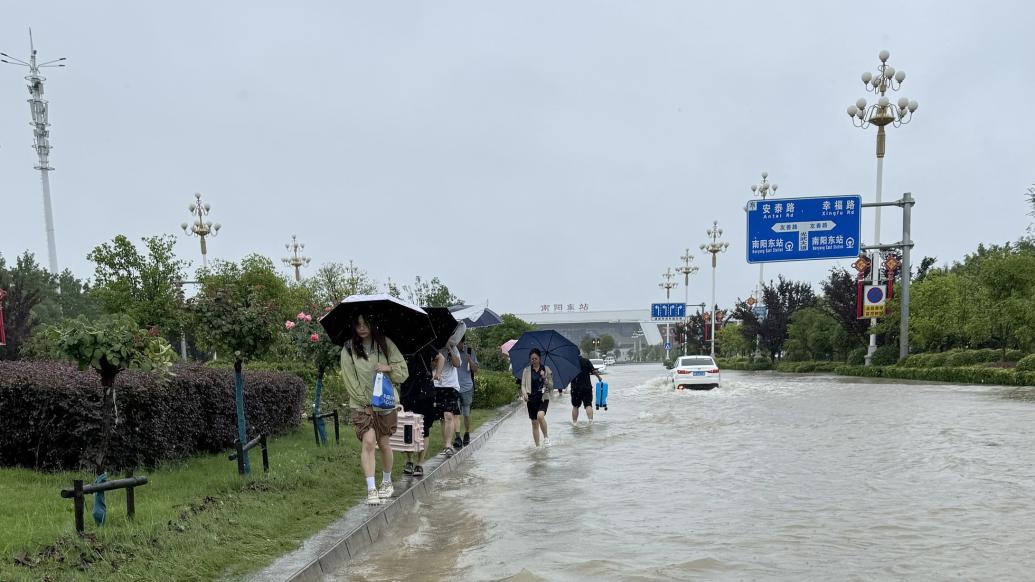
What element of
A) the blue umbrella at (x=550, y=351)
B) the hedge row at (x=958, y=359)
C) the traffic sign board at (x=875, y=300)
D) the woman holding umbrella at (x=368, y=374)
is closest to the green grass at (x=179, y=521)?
the woman holding umbrella at (x=368, y=374)

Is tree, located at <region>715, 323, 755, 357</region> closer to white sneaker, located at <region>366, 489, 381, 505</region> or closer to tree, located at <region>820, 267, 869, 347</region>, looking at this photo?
tree, located at <region>820, 267, 869, 347</region>

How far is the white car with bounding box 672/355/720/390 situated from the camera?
28156mm

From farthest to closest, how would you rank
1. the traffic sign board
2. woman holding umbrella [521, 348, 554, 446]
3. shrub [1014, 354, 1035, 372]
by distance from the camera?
1. the traffic sign board
2. shrub [1014, 354, 1035, 372]
3. woman holding umbrella [521, 348, 554, 446]

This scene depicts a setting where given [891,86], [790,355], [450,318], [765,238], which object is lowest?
[790,355]

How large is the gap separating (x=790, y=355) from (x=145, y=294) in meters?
44.1

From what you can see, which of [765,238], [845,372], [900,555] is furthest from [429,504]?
[845,372]

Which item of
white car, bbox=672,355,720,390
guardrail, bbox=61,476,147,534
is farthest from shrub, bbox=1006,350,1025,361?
guardrail, bbox=61,476,147,534

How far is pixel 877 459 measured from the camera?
10.1m

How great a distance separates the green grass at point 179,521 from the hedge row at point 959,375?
25087 millimetres

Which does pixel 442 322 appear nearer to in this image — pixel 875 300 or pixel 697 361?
pixel 697 361

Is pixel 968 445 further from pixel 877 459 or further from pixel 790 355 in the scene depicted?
pixel 790 355

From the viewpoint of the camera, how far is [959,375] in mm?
28938

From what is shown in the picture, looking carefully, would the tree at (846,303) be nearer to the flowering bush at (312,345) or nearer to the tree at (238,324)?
the flowering bush at (312,345)

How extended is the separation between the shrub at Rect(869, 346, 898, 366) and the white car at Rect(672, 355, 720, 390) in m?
13.4
